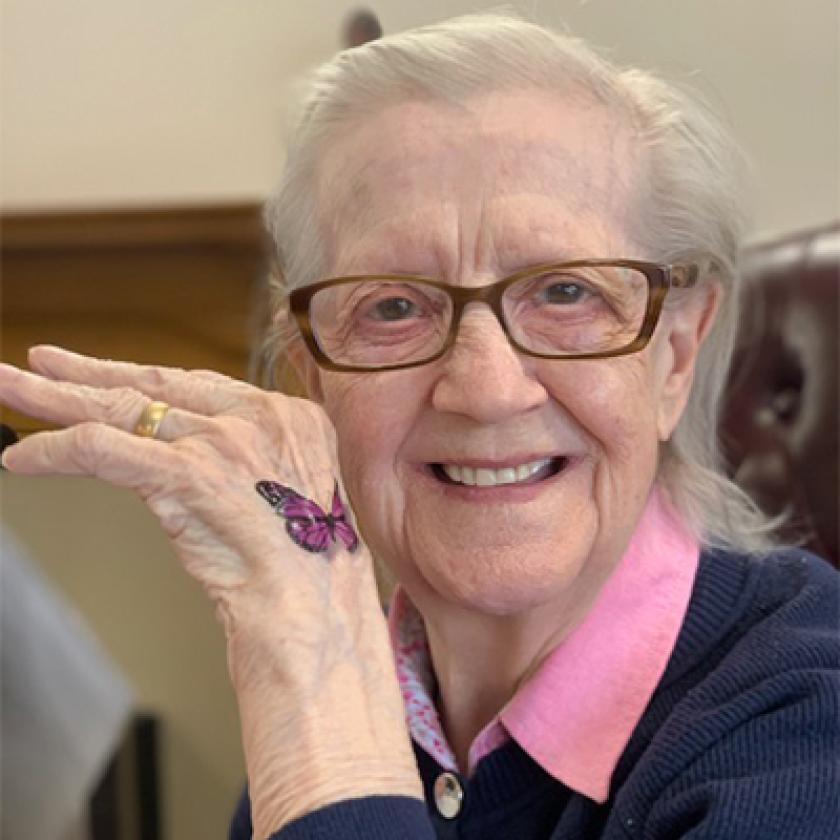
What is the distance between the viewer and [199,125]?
129 centimetres

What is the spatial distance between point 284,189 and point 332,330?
5.3 inches

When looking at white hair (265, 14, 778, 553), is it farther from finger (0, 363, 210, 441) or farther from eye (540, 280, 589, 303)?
finger (0, 363, 210, 441)

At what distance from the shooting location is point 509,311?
2.53 feet

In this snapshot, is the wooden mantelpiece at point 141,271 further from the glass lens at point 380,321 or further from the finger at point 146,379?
the finger at point 146,379

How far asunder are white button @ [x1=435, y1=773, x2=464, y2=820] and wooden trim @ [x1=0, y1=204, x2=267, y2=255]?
89 cm

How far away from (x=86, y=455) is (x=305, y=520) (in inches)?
5.5

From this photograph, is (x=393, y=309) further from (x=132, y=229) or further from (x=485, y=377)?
(x=132, y=229)

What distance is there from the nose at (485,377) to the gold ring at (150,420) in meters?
0.20

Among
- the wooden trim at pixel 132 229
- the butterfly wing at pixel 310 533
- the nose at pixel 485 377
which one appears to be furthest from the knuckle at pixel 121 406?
the wooden trim at pixel 132 229

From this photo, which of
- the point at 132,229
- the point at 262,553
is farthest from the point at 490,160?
the point at 132,229

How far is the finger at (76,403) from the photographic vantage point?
0.64 m

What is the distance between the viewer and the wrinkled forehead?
29.6 inches

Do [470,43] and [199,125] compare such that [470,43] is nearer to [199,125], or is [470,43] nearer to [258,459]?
[258,459]

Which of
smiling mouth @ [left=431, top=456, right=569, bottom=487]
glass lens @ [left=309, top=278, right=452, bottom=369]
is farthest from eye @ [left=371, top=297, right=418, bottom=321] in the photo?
smiling mouth @ [left=431, top=456, right=569, bottom=487]
